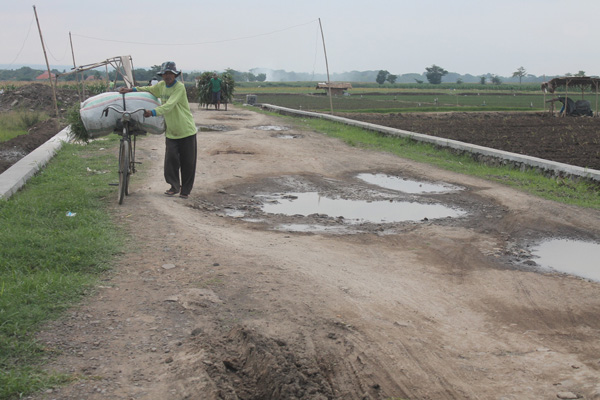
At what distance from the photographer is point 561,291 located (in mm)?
5031

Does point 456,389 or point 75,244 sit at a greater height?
point 75,244

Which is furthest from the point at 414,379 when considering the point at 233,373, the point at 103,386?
the point at 103,386

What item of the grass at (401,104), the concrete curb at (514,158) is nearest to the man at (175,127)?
the concrete curb at (514,158)

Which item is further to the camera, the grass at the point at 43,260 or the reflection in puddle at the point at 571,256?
the reflection in puddle at the point at 571,256

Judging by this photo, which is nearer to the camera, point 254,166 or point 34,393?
point 34,393

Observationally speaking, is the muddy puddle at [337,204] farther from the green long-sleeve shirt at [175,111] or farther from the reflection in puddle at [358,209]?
the green long-sleeve shirt at [175,111]

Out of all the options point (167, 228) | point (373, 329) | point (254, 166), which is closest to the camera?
point (373, 329)

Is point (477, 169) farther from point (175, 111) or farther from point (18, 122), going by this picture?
point (18, 122)

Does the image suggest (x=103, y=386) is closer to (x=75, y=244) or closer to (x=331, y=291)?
(x=331, y=291)

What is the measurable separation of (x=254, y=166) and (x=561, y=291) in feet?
22.5

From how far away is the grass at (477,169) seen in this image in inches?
368

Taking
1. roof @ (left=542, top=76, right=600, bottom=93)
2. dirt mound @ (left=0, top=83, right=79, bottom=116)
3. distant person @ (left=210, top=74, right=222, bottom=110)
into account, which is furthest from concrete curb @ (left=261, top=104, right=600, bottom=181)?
dirt mound @ (left=0, top=83, right=79, bottom=116)

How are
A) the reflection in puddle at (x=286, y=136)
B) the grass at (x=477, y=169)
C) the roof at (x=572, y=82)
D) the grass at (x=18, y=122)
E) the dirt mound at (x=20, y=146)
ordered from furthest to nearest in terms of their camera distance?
1. the roof at (x=572, y=82)
2. the grass at (x=18, y=122)
3. the reflection in puddle at (x=286, y=136)
4. the dirt mound at (x=20, y=146)
5. the grass at (x=477, y=169)

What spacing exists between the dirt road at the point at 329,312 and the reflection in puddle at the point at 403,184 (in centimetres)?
174
